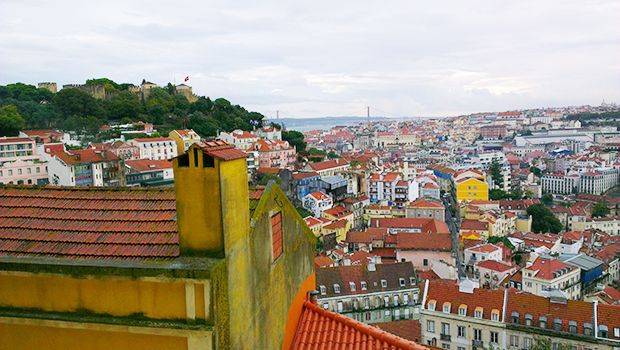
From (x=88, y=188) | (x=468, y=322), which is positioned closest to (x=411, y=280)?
(x=468, y=322)

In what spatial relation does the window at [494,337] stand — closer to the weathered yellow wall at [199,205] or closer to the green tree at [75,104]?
the weathered yellow wall at [199,205]

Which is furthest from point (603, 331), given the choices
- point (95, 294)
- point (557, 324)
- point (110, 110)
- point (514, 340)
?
point (110, 110)

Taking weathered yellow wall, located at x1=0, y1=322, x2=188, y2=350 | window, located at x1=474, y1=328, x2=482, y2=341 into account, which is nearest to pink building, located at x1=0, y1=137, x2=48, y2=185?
window, located at x1=474, y1=328, x2=482, y2=341

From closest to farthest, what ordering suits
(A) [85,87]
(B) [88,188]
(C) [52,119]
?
(B) [88,188] < (C) [52,119] < (A) [85,87]

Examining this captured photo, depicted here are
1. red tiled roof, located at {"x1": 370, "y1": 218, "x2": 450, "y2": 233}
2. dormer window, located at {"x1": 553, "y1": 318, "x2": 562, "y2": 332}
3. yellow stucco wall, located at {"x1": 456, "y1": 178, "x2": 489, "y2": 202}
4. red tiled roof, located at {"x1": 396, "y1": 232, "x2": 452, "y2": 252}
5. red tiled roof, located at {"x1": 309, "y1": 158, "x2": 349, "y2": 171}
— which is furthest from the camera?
yellow stucco wall, located at {"x1": 456, "y1": 178, "x2": 489, "y2": 202}

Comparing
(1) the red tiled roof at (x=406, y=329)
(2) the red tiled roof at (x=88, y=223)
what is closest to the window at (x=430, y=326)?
(1) the red tiled roof at (x=406, y=329)

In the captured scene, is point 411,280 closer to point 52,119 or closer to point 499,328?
point 499,328

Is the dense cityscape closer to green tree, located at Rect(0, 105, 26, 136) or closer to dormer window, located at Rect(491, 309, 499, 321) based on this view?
dormer window, located at Rect(491, 309, 499, 321)
